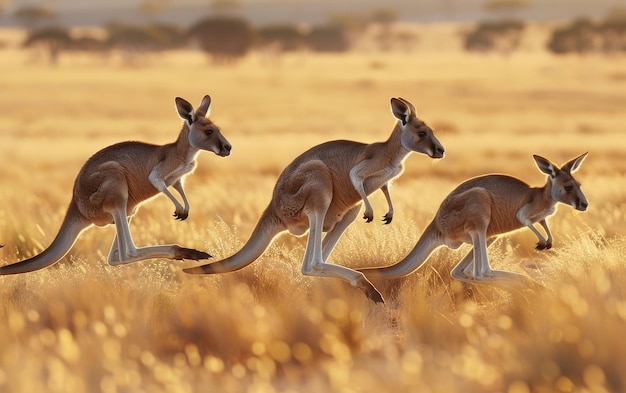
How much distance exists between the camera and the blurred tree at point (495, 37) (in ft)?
290

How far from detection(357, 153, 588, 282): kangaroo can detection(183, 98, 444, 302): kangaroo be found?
0.38 meters

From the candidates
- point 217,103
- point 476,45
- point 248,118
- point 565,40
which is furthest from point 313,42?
point 248,118

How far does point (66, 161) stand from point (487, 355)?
57.2 ft

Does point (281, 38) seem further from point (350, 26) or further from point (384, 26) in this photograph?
point (384, 26)

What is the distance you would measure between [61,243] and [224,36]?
231 feet

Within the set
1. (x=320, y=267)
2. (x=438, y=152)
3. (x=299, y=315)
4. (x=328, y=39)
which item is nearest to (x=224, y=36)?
(x=328, y=39)

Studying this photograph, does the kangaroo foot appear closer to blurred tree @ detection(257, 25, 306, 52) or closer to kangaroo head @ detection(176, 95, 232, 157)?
kangaroo head @ detection(176, 95, 232, 157)

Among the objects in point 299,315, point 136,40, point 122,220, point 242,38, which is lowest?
point 136,40

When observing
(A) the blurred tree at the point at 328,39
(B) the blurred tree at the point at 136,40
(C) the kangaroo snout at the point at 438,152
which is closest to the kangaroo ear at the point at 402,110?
(C) the kangaroo snout at the point at 438,152

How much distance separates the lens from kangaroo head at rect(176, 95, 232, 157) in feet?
20.7

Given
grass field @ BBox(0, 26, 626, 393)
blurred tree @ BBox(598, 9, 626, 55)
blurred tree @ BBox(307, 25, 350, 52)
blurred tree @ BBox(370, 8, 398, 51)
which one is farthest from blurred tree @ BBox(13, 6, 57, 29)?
grass field @ BBox(0, 26, 626, 393)

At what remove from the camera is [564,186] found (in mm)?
6387

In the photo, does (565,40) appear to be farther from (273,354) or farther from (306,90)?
(273,354)

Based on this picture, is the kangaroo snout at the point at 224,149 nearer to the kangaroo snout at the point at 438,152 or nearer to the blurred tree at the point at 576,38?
the kangaroo snout at the point at 438,152
